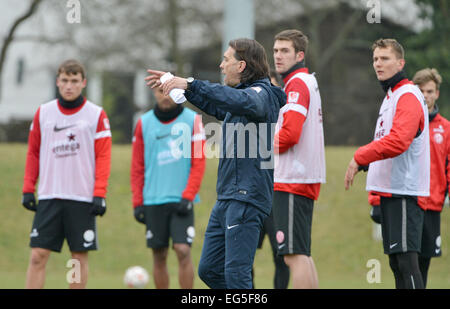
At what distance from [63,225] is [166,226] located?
127 cm

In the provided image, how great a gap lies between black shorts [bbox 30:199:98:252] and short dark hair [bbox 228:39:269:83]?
2.62 metres

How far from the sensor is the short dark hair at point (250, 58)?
18.0 ft

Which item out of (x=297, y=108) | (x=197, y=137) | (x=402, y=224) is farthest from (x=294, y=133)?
(x=197, y=137)

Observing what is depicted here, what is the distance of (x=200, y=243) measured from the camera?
13.1 metres

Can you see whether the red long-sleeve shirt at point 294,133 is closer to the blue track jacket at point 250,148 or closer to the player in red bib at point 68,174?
the blue track jacket at point 250,148

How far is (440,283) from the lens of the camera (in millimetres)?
10859

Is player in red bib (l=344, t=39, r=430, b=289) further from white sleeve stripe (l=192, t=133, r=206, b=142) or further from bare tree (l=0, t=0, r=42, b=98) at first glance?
bare tree (l=0, t=0, r=42, b=98)

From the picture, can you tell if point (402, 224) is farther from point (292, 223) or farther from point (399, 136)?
point (292, 223)

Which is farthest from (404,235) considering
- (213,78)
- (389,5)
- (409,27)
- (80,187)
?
(213,78)

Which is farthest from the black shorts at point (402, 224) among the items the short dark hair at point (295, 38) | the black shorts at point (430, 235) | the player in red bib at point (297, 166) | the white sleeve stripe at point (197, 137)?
the white sleeve stripe at point (197, 137)

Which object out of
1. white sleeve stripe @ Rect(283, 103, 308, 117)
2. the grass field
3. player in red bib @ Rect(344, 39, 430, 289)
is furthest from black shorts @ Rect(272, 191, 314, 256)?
the grass field

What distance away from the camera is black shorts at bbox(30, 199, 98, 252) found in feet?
23.5

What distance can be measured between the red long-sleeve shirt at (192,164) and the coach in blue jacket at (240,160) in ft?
8.31

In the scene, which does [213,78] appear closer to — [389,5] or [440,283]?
[389,5]
